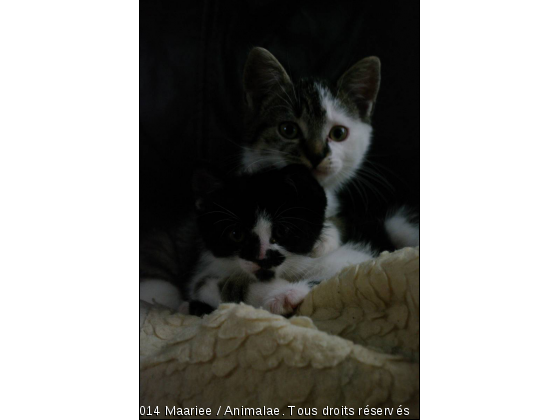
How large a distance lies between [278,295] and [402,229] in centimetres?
41

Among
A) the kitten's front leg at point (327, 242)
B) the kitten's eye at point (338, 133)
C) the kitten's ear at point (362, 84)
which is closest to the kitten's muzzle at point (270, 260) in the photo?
the kitten's front leg at point (327, 242)

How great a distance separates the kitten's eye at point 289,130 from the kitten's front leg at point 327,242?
0.24m

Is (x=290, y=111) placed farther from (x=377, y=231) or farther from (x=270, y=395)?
(x=270, y=395)

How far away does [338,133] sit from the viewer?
1.20 meters

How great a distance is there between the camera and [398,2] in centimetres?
104

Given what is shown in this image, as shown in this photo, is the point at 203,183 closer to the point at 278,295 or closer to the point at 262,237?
the point at 262,237

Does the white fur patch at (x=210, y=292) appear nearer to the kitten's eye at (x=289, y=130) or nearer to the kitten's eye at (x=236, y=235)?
the kitten's eye at (x=236, y=235)

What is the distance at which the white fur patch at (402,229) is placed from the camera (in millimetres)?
1115

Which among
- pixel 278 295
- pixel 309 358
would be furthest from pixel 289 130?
pixel 309 358

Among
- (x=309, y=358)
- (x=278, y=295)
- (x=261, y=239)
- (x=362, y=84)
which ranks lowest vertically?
(x=309, y=358)

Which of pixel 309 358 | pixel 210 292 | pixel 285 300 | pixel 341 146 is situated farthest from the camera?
pixel 341 146

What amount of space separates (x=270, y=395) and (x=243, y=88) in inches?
31.2

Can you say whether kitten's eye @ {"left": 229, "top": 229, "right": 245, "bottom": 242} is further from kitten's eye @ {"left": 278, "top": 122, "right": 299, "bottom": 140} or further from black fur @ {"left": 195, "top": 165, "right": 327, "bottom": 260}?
kitten's eye @ {"left": 278, "top": 122, "right": 299, "bottom": 140}
